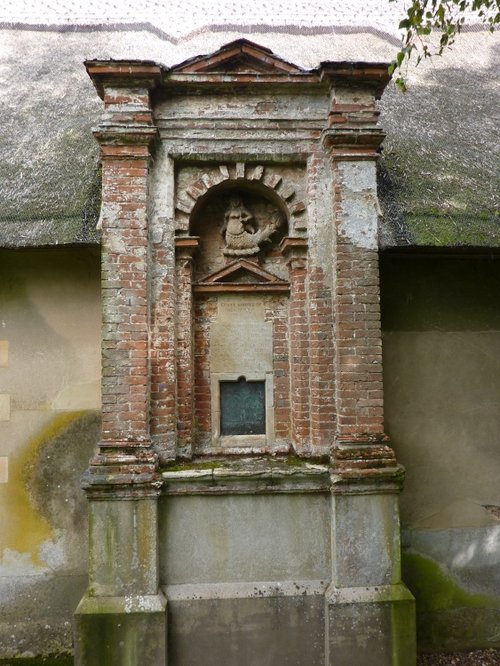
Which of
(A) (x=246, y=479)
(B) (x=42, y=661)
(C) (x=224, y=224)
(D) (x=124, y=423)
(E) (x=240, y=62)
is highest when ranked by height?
(E) (x=240, y=62)

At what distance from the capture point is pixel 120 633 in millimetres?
4145

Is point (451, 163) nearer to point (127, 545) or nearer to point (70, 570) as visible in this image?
point (127, 545)

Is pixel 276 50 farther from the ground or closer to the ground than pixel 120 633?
farther from the ground

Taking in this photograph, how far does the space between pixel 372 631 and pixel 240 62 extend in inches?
204

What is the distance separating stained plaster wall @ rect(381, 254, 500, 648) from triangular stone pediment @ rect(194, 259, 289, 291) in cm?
138

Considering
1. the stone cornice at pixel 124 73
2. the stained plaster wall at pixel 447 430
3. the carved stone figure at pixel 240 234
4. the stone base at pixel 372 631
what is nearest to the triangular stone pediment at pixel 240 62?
the stone cornice at pixel 124 73

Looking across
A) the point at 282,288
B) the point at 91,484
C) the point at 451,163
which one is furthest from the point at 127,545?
the point at 451,163

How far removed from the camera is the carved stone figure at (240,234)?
492cm

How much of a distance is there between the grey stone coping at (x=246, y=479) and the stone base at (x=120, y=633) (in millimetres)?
977

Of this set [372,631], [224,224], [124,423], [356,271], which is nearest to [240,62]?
[224,224]

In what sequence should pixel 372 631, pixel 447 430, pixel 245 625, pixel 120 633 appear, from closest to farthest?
1. pixel 120 633
2. pixel 372 631
3. pixel 245 625
4. pixel 447 430

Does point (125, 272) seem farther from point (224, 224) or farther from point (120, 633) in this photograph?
point (120, 633)

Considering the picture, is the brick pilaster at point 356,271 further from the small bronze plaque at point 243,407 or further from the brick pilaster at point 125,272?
the brick pilaster at point 125,272

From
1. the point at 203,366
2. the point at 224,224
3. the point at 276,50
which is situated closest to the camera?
the point at 203,366
